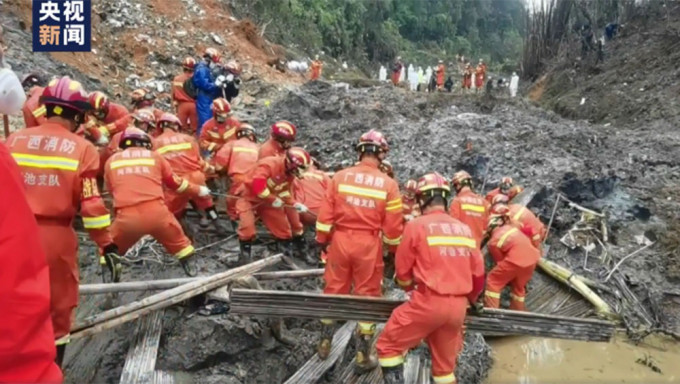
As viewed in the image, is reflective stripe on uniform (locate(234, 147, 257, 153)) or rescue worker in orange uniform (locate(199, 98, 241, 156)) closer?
reflective stripe on uniform (locate(234, 147, 257, 153))

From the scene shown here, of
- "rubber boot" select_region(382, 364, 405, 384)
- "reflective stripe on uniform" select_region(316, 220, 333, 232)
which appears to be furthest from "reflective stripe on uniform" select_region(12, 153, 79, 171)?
"rubber boot" select_region(382, 364, 405, 384)

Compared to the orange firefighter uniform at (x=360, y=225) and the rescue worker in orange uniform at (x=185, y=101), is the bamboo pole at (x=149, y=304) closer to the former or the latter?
the orange firefighter uniform at (x=360, y=225)

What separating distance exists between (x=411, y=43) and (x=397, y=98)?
31.9 meters

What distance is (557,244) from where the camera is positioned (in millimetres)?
7031

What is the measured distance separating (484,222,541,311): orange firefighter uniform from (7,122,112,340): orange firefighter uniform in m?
3.97

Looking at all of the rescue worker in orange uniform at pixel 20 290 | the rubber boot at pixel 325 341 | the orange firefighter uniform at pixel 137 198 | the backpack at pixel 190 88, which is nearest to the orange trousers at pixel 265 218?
the orange firefighter uniform at pixel 137 198

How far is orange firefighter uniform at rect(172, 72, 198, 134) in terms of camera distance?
8.55 meters

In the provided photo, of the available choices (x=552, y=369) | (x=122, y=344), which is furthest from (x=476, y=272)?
(x=122, y=344)

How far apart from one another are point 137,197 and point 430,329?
265cm

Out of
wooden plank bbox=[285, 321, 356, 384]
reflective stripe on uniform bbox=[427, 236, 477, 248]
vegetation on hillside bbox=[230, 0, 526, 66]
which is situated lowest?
wooden plank bbox=[285, 321, 356, 384]

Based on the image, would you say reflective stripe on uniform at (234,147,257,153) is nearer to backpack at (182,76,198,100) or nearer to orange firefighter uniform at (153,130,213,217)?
orange firefighter uniform at (153,130,213,217)

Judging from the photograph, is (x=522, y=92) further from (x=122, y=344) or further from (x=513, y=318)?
(x=122, y=344)

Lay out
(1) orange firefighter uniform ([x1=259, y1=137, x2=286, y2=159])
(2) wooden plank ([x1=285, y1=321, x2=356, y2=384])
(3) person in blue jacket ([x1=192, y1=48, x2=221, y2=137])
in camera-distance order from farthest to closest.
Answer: (3) person in blue jacket ([x1=192, y1=48, x2=221, y2=137]) < (1) orange firefighter uniform ([x1=259, y1=137, x2=286, y2=159]) < (2) wooden plank ([x1=285, y1=321, x2=356, y2=384])

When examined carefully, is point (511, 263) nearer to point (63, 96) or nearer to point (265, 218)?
point (265, 218)
